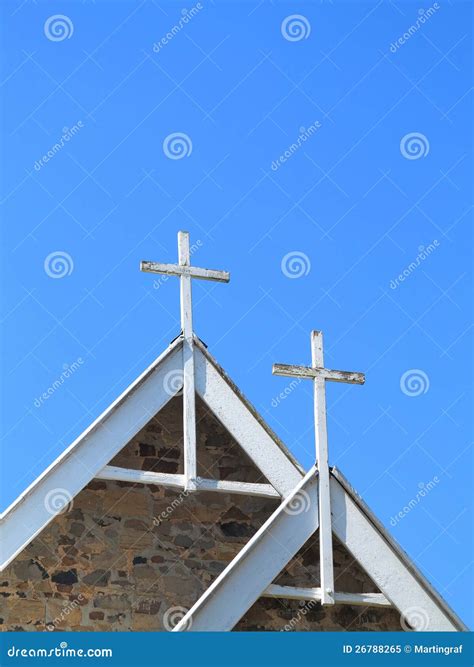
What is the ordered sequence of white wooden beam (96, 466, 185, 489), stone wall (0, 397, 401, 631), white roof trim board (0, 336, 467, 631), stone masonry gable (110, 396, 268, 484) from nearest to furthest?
1. white roof trim board (0, 336, 467, 631)
2. stone wall (0, 397, 401, 631)
3. white wooden beam (96, 466, 185, 489)
4. stone masonry gable (110, 396, 268, 484)

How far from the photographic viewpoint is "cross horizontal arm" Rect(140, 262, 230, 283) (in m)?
14.7

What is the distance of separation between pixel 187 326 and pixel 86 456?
1.63 meters

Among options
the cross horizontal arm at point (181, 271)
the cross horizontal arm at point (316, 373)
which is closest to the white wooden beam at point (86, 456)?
the cross horizontal arm at point (181, 271)

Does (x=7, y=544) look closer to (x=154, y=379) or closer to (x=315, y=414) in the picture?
(x=154, y=379)

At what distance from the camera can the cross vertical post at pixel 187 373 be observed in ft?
46.8

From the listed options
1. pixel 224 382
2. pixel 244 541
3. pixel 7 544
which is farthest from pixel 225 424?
pixel 7 544

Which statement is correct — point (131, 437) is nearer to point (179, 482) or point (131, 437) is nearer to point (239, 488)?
point (179, 482)

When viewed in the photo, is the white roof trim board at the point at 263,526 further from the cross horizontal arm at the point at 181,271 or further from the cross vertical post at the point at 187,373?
the cross horizontal arm at the point at 181,271

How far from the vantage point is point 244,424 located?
14547 mm

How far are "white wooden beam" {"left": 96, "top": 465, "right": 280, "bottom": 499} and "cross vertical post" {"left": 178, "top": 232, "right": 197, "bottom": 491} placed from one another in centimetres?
12

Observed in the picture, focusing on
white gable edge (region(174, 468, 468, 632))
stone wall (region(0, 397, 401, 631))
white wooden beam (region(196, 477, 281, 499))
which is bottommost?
stone wall (region(0, 397, 401, 631))

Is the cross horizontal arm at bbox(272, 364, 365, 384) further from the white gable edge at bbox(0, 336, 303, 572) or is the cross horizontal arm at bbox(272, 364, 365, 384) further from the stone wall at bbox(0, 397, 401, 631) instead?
A: the stone wall at bbox(0, 397, 401, 631)

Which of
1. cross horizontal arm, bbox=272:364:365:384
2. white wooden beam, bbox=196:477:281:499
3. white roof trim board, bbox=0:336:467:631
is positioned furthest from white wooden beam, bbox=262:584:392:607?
cross horizontal arm, bbox=272:364:365:384

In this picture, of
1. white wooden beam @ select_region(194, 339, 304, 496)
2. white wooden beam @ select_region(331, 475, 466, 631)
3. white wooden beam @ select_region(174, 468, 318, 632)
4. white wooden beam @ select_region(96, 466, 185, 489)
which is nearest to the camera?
white wooden beam @ select_region(174, 468, 318, 632)
